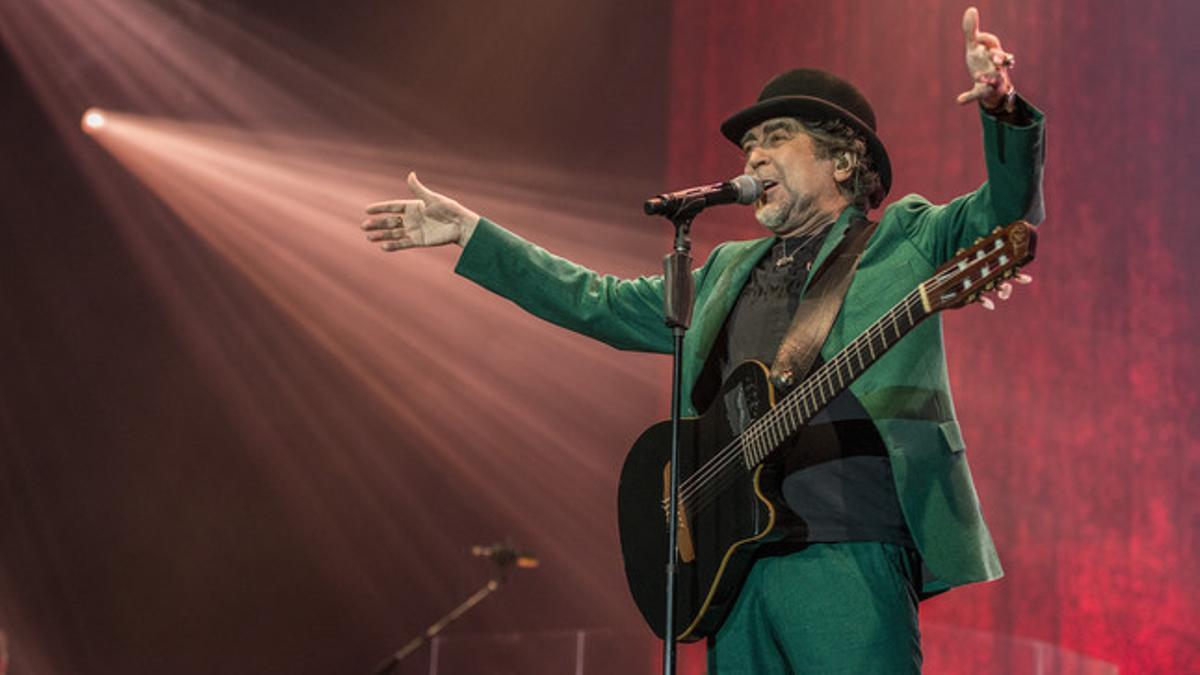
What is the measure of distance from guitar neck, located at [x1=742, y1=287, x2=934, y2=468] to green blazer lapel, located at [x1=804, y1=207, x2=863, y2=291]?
23 cm

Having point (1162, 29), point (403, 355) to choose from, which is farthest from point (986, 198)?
point (403, 355)

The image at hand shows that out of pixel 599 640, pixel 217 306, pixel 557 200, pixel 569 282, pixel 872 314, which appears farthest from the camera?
pixel 557 200

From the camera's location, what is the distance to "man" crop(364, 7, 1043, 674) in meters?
2.12

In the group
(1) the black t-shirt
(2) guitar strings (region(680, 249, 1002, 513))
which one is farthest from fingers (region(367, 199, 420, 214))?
(1) the black t-shirt

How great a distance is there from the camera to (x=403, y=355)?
606 cm

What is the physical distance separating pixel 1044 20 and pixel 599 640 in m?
2.82

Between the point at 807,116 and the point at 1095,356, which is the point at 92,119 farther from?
the point at 1095,356

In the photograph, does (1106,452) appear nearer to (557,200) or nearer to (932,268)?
(932,268)

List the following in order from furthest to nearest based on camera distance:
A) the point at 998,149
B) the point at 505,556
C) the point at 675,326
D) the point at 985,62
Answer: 1. the point at 505,556
2. the point at 675,326
3. the point at 998,149
4. the point at 985,62

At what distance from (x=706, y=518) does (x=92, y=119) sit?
423 cm

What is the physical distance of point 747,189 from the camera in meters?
2.40

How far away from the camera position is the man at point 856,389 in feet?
6.95

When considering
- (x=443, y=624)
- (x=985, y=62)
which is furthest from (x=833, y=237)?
(x=443, y=624)

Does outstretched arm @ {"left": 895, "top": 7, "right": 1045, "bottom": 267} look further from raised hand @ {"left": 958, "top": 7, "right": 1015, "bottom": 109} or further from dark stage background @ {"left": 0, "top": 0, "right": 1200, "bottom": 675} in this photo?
dark stage background @ {"left": 0, "top": 0, "right": 1200, "bottom": 675}
